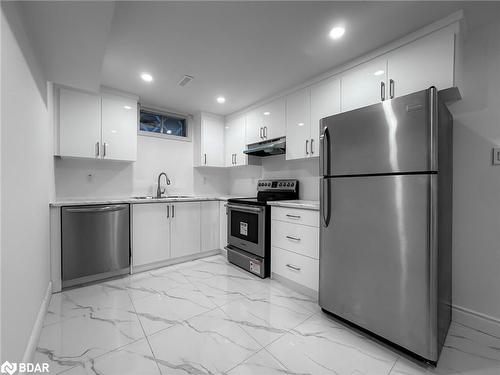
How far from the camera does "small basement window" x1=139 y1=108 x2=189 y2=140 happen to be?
11.6ft

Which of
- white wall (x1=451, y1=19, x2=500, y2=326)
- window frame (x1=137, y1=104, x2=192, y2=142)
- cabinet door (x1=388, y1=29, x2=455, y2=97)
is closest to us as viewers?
cabinet door (x1=388, y1=29, x2=455, y2=97)

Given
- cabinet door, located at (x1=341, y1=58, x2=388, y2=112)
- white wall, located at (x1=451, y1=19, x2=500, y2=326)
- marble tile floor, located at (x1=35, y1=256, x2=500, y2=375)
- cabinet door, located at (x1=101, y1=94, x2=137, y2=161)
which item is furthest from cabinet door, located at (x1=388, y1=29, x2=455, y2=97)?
cabinet door, located at (x1=101, y1=94, x2=137, y2=161)

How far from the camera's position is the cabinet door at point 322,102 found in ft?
7.81

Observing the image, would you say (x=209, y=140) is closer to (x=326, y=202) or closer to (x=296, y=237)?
(x=296, y=237)

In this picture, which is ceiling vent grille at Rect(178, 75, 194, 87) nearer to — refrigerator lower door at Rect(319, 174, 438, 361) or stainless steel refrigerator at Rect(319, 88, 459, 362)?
stainless steel refrigerator at Rect(319, 88, 459, 362)

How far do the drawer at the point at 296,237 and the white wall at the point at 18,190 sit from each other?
2028mm

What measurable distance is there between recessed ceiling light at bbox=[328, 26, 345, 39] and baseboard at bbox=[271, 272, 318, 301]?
2224 millimetres

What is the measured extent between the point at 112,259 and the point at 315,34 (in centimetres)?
301

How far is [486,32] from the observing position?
1804mm

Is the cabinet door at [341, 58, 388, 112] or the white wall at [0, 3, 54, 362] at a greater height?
the cabinet door at [341, 58, 388, 112]

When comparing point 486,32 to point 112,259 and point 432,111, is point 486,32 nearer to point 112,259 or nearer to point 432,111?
point 432,111

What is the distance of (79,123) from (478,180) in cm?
391

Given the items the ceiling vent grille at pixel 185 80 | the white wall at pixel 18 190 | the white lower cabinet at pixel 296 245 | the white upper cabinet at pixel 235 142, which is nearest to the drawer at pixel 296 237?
the white lower cabinet at pixel 296 245

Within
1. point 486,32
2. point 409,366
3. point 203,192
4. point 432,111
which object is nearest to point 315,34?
point 432,111
